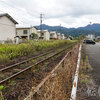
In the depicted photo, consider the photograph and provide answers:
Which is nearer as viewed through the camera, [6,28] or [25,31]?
[6,28]

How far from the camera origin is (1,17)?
952 inches

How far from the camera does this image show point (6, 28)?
2578 centimetres

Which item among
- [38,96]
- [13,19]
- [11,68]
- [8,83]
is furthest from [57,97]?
[13,19]

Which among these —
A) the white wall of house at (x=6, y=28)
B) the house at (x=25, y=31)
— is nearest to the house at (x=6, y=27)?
the white wall of house at (x=6, y=28)

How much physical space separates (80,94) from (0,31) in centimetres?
2408

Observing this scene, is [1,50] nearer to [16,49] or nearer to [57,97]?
[16,49]

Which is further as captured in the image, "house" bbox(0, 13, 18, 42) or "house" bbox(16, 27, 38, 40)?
"house" bbox(16, 27, 38, 40)

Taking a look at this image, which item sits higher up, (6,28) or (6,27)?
(6,27)

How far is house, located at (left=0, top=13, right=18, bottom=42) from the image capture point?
957 inches

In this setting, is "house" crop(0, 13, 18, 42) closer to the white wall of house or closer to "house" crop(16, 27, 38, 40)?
the white wall of house

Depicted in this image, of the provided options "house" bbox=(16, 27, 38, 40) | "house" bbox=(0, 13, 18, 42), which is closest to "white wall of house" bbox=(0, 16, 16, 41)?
"house" bbox=(0, 13, 18, 42)

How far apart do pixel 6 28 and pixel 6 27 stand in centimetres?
24

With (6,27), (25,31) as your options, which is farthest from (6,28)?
(25,31)

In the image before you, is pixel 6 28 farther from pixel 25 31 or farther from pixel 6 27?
pixel 25 31
